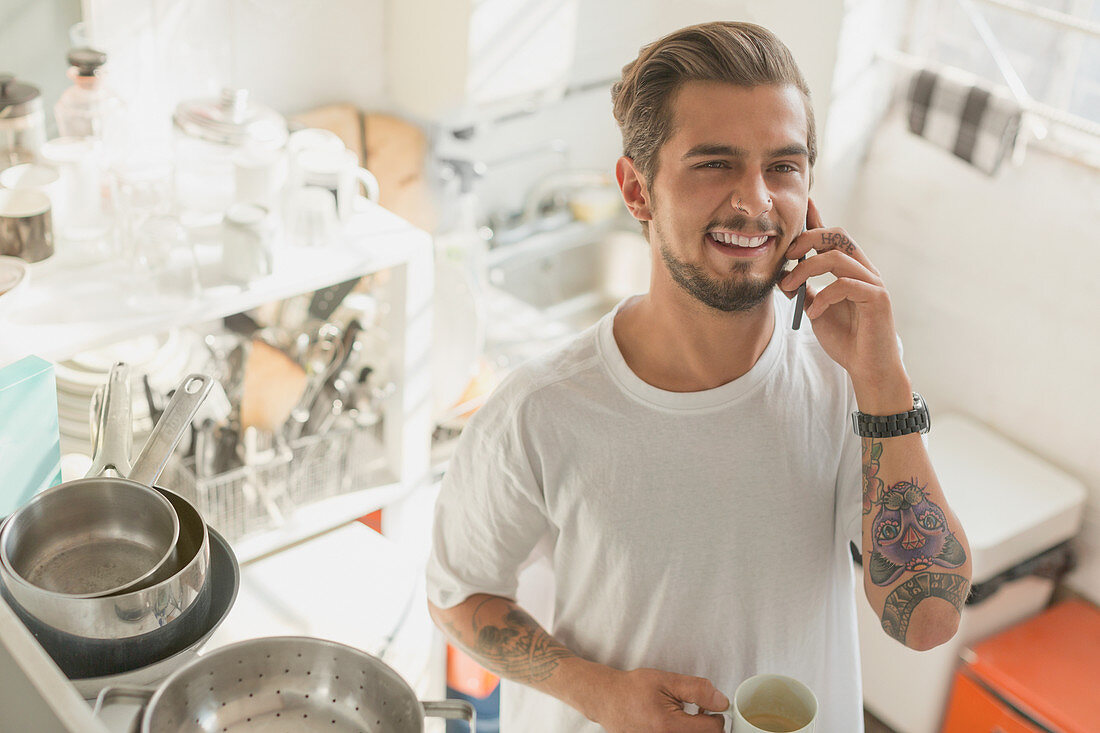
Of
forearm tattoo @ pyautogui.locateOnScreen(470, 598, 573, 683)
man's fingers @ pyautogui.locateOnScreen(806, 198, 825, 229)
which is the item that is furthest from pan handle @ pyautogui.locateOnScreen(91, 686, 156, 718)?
man's fingers @ pyautogui.locateOnScreen(806, 198, 825, 229)

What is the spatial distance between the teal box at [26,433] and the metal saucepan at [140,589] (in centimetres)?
20

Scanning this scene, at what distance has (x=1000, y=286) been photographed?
8.23 ft

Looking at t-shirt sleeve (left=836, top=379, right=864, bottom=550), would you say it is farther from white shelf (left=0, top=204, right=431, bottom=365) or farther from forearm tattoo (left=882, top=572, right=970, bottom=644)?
white shelf (left=0, top=204, right=431, bottom=365)

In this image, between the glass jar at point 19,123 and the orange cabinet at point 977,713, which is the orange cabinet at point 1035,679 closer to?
the orange cabinet at point 977,713

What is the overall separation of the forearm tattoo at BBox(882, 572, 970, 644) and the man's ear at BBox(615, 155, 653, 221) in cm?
48

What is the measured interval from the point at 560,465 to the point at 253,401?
33.4 inches

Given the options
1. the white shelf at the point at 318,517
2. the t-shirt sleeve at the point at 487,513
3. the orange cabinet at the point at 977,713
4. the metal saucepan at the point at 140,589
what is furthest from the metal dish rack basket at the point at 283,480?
the orange cabinet at the point at 977,713

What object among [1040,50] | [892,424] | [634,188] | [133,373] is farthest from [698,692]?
[1040,50]

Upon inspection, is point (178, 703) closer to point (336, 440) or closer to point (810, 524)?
point (810, 524)

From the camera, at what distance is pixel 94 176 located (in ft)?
5.65

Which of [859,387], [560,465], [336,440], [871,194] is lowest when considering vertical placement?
[336,440]

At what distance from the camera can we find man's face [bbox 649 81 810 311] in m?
1.11

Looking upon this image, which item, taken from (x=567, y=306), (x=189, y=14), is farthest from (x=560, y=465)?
(x=567, y=306)

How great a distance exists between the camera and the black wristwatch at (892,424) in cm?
113
